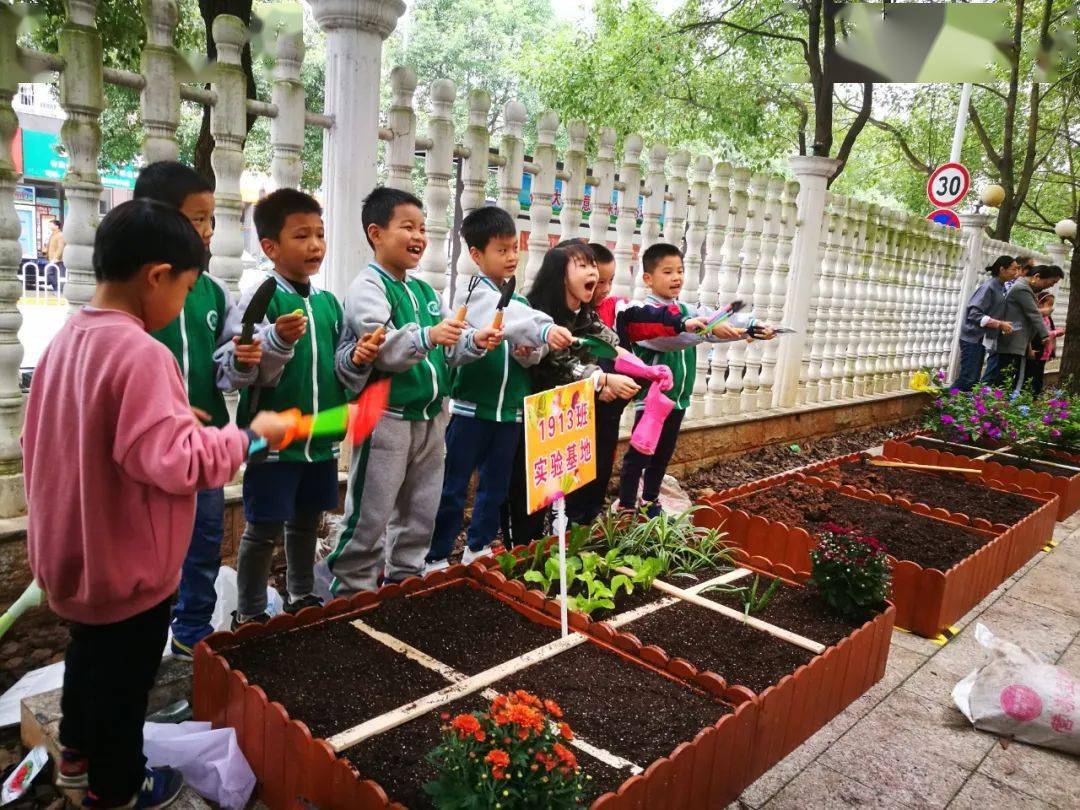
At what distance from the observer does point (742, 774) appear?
96.3 inches

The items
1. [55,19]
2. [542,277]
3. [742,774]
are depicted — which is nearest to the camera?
[742,774]

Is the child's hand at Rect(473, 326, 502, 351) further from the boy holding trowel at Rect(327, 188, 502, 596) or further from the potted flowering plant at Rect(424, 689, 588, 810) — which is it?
the potted flowering plant at Rect(424, 689, 588, 810)

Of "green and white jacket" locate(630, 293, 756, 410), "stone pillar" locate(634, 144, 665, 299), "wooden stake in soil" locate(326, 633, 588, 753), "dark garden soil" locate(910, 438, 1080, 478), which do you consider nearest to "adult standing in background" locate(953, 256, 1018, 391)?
"dark garden soil" locate(910, 438, 1080, 478)

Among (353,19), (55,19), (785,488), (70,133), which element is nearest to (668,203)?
(785,488)

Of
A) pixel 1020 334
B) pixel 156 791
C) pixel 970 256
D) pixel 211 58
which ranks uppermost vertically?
pixel 211 58

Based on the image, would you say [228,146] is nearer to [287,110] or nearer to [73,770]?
[287,110]

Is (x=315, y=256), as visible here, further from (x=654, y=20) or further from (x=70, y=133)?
(x=654, y=20)

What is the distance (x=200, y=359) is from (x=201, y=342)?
6cm

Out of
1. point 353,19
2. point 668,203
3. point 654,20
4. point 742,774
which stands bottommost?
point 742,774

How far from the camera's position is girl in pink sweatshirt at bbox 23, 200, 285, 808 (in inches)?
67.9

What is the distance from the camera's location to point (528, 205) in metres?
4.80

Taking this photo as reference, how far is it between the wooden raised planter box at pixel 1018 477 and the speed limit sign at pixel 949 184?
170 inches

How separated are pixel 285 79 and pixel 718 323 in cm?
239

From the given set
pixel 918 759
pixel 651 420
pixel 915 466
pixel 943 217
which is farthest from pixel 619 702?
pixel 943 217
